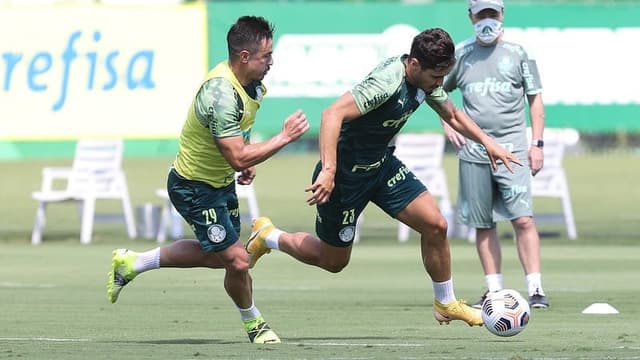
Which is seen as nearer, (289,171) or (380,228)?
(380,228)

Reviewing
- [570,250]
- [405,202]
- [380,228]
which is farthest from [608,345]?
[380,228]

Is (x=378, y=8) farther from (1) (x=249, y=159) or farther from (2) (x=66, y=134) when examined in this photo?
(1) (x=249, y=159)

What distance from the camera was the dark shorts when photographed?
35.3 ft

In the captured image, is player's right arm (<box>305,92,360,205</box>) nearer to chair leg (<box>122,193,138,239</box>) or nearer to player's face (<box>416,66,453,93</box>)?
player's face (<box>416,66,453,93</box>)

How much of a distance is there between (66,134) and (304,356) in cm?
1275

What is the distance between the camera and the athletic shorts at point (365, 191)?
11320 millimetres

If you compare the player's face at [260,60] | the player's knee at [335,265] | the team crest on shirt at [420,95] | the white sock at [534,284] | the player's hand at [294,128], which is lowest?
the white sock at [534,284]

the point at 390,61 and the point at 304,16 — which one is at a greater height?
the point at 390,61

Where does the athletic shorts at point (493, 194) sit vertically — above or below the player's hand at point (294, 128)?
below

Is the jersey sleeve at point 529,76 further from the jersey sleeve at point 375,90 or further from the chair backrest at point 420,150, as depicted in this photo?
the chair backrest at point 420,150

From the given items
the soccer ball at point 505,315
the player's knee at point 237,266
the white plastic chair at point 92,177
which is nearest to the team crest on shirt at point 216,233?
the player's knee at point 237,266

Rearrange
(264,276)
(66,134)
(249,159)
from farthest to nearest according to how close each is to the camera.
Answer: (66,134) → (264,276) → (249,159)

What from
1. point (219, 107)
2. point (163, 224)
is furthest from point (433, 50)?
point (163, 224)

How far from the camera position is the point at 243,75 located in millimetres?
10562
